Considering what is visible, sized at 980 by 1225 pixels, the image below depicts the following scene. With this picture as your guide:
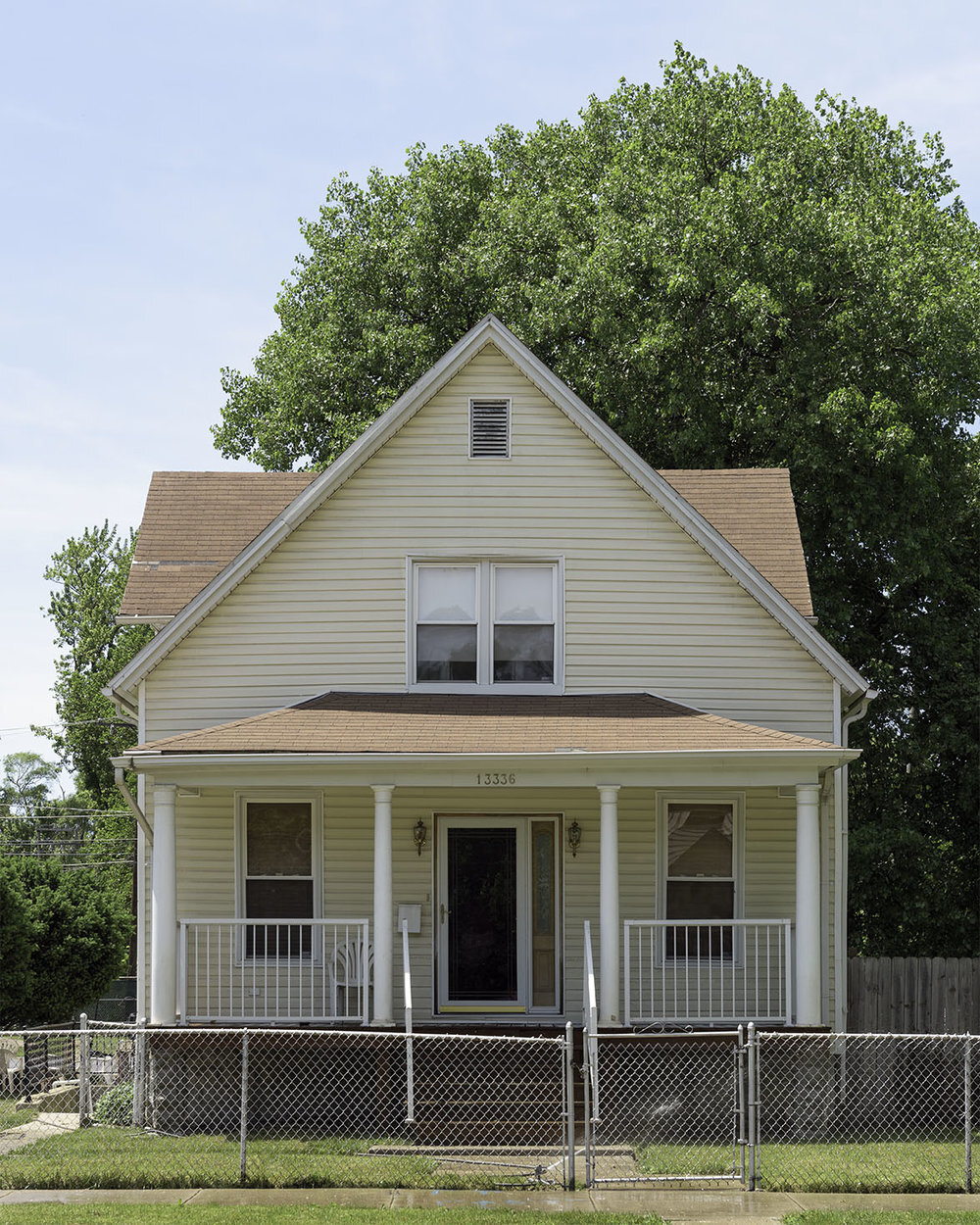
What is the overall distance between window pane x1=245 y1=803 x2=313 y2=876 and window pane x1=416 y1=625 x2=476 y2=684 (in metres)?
2.09

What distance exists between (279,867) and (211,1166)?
5.10 metres

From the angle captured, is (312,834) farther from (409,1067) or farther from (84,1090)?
(409,1067)

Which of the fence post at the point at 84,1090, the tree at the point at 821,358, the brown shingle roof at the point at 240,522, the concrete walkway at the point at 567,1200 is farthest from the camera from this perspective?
the tree at the point at 821,358

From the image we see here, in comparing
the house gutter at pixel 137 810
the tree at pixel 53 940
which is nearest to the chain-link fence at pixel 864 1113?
the house gutter at pixel 137 810

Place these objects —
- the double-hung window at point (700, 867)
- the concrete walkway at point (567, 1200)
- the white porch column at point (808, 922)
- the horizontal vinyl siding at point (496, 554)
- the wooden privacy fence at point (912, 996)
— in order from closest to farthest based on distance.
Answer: the concrete walkway at point (567, 1200), the white porch column at point (808, 922), the double-hung window at point (700, 867), the horizontal vinyl siding at point (496, 554), the wooden privacy fence at point (912, 996)

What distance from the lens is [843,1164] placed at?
12.2 metres

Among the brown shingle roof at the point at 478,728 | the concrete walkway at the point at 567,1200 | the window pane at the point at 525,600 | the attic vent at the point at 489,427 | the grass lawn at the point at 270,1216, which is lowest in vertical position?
the concrete walkway at the point at 567,1200

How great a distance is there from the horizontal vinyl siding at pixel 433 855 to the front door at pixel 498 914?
154 mm

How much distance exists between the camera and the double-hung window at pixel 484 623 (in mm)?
16938

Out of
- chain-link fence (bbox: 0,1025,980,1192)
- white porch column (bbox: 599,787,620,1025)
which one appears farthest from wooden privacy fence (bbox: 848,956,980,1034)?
white porch column (bbox: 599,787,620,1025)

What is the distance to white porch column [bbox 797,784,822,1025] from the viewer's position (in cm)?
1458

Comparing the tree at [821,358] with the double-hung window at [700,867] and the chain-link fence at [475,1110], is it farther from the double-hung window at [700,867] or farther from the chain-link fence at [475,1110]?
the chain-link fence at [475,1110]

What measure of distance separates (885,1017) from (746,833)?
3138mm

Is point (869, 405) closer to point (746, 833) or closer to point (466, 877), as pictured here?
point (746, 833)
